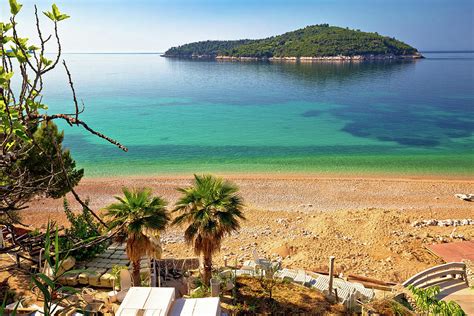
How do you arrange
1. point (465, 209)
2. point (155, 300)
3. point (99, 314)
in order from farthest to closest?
point (465, 209), point (99, 314), point (155, 300)

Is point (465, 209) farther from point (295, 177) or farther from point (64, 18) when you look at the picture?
point (64, 18)

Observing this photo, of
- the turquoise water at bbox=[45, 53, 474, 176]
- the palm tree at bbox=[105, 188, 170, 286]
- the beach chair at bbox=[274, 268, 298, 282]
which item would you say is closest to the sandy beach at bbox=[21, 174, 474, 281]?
the beach chair at bbox=[274, 268, 298, 282]

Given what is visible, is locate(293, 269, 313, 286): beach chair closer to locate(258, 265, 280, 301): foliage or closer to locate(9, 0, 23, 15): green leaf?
locate(258, 265, 280, 301): foliage

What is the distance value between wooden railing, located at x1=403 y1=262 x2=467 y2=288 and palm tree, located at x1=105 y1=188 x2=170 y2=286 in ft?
28.3

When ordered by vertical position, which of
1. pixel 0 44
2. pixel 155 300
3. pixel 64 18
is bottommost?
pixel 155 300

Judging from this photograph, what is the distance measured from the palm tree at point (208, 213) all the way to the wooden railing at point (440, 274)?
6.76 m

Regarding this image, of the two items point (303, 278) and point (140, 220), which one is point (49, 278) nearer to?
point (140, 220)

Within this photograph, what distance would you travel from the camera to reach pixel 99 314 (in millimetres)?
11242

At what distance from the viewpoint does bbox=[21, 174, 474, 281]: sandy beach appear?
731 inches

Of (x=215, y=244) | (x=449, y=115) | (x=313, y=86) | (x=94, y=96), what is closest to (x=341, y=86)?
(x=313, y=86)

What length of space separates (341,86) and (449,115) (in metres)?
40.5

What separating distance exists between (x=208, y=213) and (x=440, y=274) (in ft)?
26.9

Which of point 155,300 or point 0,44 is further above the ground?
point 0,44

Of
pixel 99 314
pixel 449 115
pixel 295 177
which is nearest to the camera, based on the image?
pixel 99 314
